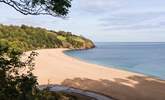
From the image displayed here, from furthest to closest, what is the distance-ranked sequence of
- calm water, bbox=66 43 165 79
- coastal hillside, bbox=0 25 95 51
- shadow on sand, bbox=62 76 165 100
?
coastal hillside, bbox=0 25 95 51, calm water, bbox=66 43 165 79, shadow on sand, bbox=62 76 165 100

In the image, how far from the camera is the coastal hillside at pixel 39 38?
5362 cm

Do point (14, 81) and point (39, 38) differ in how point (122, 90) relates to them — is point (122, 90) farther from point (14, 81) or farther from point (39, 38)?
point (39, 38)

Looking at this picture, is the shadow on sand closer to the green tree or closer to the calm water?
the green tree

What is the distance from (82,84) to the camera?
17406mm

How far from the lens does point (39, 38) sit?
63125 mm

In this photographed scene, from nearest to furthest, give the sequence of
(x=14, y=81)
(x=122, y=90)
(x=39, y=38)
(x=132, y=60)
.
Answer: (x=14, y=81), (x=122, y=90), (x=132, y=60), (x=39, y=38)

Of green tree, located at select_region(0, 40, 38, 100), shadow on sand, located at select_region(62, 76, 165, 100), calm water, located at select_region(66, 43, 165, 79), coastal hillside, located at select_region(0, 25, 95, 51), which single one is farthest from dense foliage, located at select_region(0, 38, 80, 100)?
coastal hillside, located at select_region(0, 25, 95, 51)

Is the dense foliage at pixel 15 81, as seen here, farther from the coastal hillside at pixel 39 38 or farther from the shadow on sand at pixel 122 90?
the coastal hillside at pixel 39 38

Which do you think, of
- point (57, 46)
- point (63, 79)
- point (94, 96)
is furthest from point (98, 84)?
point (57, 46)

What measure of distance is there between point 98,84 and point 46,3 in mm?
9188

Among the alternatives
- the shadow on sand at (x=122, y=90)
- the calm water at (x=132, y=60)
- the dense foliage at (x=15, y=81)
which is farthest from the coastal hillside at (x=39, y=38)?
the dense foliage at (x=15, y=81)

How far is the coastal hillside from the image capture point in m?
53.6

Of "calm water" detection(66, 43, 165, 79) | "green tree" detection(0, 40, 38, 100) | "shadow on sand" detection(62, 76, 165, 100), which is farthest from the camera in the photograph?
"calm water" detection(66, 43, 165, 79)

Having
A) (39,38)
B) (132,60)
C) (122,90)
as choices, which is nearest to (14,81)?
(122,90)
